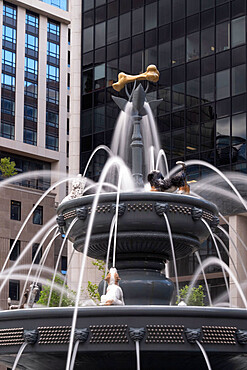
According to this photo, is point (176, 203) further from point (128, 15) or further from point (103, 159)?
point (128, 15)

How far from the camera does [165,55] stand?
56.6 m

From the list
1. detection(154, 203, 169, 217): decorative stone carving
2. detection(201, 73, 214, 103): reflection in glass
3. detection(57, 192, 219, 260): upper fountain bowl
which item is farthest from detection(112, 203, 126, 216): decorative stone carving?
detection(201, 73, 214, 103): reflection in glass

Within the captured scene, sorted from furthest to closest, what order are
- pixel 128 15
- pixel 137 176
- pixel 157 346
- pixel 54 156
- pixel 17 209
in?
pixel 54 156 → pixel 17 209 → pixel 128 15 → pixel 137 176 → pixel 157 346

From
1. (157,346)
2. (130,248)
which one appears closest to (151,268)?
(130,248)

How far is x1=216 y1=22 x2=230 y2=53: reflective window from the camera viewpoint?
53062 mm

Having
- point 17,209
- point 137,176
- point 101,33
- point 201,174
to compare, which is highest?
point 101,33

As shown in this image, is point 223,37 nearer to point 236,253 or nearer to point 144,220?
point 236,253

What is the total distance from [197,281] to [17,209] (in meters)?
35.0

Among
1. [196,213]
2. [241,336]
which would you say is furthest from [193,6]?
[241,336]

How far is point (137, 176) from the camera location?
16.2 m

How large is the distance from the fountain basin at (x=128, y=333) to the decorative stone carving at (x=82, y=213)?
2348 mm

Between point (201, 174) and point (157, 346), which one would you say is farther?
point (201, 174)

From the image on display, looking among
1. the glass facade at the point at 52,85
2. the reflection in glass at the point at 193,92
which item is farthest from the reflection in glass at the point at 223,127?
the glass facade at the point at 52,85

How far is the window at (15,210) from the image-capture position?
83.2 meters
